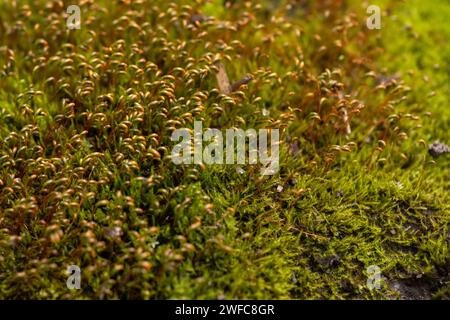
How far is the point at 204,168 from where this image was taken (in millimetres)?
3305

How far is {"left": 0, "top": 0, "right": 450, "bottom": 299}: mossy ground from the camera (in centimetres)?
309

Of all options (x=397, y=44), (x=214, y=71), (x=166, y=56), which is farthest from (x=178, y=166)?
(x=397, y=44)

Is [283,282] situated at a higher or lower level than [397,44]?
lower

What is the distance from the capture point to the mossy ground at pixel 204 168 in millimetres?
3094

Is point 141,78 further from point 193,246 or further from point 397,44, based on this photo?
point 397,44

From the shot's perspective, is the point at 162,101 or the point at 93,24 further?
the point at 93,24

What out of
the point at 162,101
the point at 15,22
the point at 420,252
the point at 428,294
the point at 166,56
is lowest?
the point at 428,294

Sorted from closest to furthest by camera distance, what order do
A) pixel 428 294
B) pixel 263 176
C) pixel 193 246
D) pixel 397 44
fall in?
pixel 193 246 < pixel 428 294 < pixel 263 176 < pixel 397 44

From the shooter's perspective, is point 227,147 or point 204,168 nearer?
point 204,168

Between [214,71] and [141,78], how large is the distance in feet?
1.96

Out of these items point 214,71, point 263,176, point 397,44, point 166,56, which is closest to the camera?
point 263,176

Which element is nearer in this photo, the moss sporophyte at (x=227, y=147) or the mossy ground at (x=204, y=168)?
the mossy ground at (x=204, y=168)

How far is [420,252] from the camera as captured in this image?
11.2 ft

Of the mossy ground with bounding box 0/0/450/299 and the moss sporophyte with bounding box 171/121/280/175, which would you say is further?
the moss sporophyte with bounding box 171/121/280/175
